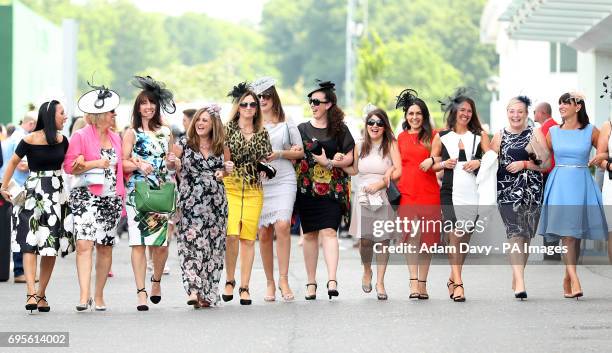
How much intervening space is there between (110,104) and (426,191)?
2998mm

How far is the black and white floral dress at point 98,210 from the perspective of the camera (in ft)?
43.9

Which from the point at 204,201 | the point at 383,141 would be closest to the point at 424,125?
the point at 383,141

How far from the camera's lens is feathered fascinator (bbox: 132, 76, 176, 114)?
538 inches

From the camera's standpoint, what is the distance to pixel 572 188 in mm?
14359

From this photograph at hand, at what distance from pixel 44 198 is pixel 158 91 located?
4.39ft

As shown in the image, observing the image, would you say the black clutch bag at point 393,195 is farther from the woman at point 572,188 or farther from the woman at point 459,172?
the woman at point 572,188

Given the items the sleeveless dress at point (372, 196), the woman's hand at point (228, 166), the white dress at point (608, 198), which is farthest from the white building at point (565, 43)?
the woman's hand at point (228, 166)

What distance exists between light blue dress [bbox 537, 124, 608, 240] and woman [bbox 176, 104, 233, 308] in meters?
2.97

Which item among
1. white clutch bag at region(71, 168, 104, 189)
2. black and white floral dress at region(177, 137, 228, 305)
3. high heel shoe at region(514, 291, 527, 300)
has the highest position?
white clutch bag at region(71, 168, 104, 189)

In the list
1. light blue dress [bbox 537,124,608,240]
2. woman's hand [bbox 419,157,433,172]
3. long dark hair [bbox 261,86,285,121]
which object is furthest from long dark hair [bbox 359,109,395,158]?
light blue dress [bbox 537,124,608,240]

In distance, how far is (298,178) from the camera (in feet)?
47.9

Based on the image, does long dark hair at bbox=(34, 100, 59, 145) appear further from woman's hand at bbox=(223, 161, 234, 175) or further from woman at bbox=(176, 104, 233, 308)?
woman's hand at bbox=(223, 161, 234, 175)

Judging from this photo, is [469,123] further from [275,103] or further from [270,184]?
[270,184]

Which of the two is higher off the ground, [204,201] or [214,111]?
[214,111]
